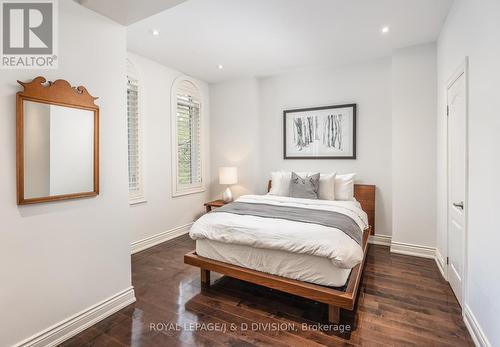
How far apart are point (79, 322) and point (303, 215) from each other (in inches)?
83.3

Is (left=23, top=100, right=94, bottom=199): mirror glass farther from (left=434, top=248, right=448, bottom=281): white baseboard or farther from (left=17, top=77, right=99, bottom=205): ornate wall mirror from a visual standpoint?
(left=434, top=248, right=448, bottom=281): white baseboard

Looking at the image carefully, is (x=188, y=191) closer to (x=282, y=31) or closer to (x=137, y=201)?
(x=137, y=201)

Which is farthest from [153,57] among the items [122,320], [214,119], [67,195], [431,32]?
[431,32]

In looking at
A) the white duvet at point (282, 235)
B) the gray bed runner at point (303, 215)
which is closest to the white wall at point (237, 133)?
the gray bed runner at point (303, 215)

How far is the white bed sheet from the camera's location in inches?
79.7

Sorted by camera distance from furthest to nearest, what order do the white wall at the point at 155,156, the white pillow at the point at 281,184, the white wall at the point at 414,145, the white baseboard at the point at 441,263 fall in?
the white pillow at the point at 281,184
the white wall at the point at 155,156
the white wall at the point at 414,145
the white baseboard at the point at 441,263

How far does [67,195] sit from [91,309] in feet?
3.08

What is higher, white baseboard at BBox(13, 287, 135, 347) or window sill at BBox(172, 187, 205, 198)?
window sill at BBox(172, 187, 205, 198)

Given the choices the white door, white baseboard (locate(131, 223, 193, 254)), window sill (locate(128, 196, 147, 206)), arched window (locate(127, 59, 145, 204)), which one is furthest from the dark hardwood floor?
arched window (locate(127, 59, 145, 204))

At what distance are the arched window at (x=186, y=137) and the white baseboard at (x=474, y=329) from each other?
3841 mm

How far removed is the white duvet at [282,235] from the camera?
1983 millimetres

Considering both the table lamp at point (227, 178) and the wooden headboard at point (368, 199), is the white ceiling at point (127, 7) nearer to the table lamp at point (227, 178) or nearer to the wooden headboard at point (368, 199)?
the table lamp at point (227, 178)

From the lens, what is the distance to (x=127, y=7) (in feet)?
6.28

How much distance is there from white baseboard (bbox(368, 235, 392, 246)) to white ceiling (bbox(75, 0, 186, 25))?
3.90 meters
